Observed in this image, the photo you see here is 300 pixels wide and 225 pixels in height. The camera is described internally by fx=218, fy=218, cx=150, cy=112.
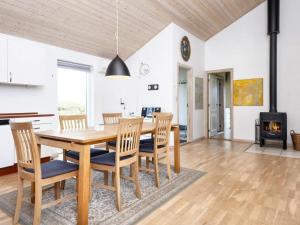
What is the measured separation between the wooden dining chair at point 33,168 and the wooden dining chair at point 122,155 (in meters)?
0.31

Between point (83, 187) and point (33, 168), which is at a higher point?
point (33, 168)

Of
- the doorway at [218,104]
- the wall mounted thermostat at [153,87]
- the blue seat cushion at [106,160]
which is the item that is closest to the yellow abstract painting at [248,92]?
the doorway at [218,104]

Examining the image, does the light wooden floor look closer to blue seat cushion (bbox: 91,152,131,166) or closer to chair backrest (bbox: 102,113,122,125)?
blue seat cushion (bbox: 91,152,131,166)

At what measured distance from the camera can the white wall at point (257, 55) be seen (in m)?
5.15

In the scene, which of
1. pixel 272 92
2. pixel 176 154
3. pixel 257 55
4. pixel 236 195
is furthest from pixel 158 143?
pixel 257 55

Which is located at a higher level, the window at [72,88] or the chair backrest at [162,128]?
the window at [72,88]

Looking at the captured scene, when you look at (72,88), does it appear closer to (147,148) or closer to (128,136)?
(147,148)

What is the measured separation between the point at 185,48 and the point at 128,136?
151 inches

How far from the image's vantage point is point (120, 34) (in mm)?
4750

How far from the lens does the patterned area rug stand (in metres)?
2.02

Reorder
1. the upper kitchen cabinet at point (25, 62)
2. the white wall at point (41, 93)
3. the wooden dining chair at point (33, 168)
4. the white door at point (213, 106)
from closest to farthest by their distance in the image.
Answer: the wooden dining chair at point (33, 168)
the upper kitchen cabinet at point (25, 62)
the white wall at point (41, 93)
the white door at point (213, 106)

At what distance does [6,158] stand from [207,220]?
3.02 m

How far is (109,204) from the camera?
232 cm

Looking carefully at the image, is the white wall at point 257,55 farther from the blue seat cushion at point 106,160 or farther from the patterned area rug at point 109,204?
the blue seat cushion at point 106,160
